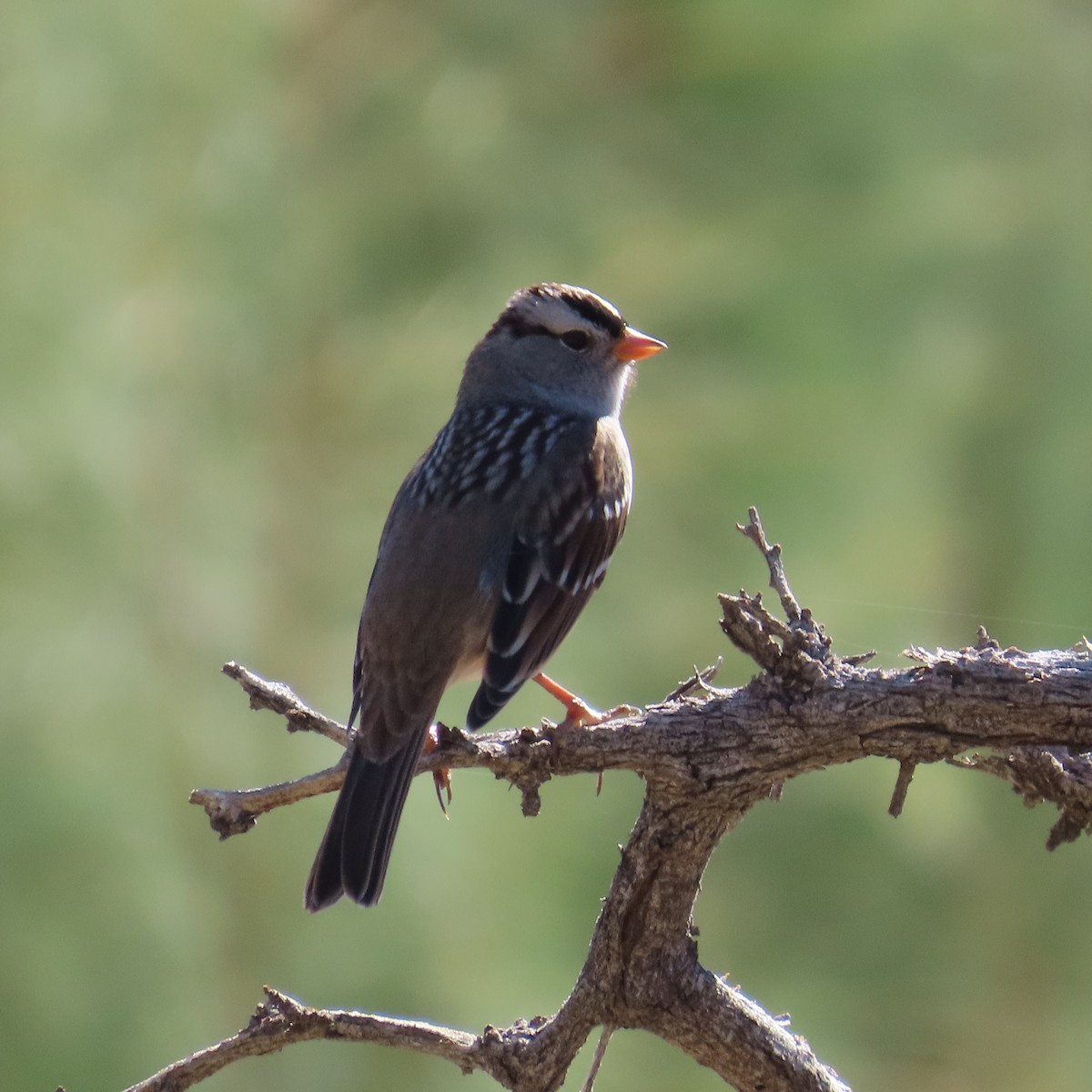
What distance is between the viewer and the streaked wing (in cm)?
323

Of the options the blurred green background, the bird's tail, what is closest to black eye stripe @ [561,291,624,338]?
the blurred green background

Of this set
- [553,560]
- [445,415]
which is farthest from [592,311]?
[445,415]

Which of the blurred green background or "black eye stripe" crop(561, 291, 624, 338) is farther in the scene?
the blurred green background

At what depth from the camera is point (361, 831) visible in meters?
3.03

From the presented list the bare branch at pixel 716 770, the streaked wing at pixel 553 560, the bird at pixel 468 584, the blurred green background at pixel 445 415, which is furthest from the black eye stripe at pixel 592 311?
the bare branch at pixel 716 770

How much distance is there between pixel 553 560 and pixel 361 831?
761 mm

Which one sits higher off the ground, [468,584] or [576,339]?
[576,339]

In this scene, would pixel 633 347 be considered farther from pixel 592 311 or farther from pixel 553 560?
pixel 553 560

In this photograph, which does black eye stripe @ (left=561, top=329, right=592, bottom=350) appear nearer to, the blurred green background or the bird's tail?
the blurred green background

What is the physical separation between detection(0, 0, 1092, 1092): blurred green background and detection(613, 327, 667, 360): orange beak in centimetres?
123

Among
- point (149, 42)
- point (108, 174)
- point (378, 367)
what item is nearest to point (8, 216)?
point (108, 174)

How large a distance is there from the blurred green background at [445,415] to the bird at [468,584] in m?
1.28

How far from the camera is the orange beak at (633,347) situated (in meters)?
4.07

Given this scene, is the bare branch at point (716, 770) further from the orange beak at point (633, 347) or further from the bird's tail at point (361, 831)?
the orange beak at point (633, 347)
